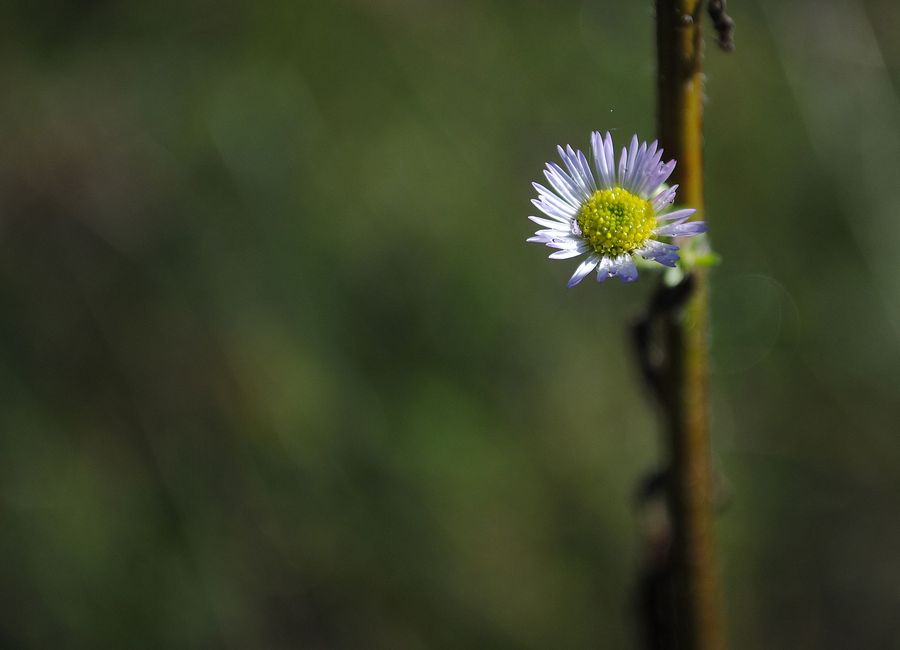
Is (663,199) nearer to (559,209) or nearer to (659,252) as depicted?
(659,252)

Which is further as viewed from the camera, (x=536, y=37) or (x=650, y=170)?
(x=536, y=37)

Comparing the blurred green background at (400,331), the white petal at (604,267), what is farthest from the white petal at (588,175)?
the blurred green background at (400,331)

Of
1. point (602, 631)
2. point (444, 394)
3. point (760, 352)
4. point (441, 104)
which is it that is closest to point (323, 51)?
point (441, 104)

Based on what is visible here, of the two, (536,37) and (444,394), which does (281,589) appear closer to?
(444,394)

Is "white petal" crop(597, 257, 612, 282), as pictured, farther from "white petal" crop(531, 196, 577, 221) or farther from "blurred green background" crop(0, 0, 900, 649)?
"blurred green background" crop(0, 0, 900, 649)

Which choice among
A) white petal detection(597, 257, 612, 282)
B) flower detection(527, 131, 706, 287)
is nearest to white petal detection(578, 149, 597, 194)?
flower detection(527, 131, 706, 287)

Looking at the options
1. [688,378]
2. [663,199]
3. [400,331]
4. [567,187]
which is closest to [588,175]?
[567,187]
